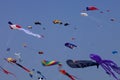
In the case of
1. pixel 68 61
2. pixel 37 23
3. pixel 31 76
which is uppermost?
pixel 37 23

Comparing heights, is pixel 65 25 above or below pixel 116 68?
above

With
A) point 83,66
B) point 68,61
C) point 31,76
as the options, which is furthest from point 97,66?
point 31,76

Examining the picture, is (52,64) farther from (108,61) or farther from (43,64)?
(108,61)

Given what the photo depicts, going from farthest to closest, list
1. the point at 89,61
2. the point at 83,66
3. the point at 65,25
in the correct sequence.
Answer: the point at 89,61 → the point at 83,66 → the point at 65,25

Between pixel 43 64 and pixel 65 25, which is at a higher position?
pixel 65 25

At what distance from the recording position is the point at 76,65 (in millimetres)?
123625

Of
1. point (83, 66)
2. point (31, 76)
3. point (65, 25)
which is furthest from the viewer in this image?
point (31, 76)

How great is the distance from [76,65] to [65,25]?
14778 mm

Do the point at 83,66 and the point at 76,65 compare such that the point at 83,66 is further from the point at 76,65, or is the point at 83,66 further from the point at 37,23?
the point at 37,23

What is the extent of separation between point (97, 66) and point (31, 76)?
1120 inches

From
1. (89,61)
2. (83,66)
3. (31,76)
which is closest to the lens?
(83,66)

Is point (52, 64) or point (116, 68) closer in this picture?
point (116, 68)

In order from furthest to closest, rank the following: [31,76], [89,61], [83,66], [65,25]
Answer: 1. [31,76]
2. [89,61]
3. [83,66]
4. [65,25]

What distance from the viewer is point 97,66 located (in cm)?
11831
